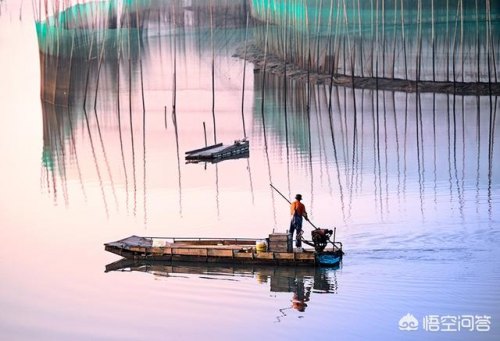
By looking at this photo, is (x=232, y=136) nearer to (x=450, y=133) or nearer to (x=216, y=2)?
(x=450, y=133)

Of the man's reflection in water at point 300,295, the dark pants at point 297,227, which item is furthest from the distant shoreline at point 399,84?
the man's reflection in water at point 300,295

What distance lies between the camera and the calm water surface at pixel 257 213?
1558cm

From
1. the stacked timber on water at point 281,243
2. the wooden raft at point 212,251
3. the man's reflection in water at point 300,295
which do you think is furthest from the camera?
the stacked timber on water at point 281,243

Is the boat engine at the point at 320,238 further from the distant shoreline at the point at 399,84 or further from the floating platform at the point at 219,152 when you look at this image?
the distant shoreline at the point at 399,84

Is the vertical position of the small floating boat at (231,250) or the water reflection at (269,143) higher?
the small floating boat at (231,250)

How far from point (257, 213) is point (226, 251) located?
4.09 m

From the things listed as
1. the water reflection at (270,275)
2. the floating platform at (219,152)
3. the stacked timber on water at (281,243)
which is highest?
the stacked timber on water at (281,243)

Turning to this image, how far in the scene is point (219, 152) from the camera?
3078 cm

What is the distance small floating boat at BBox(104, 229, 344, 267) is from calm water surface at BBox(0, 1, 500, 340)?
8.4 inches

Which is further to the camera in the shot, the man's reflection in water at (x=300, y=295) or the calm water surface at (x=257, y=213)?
the man's reflection in water at (x=300, y=295)

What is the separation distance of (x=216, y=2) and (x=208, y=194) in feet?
164

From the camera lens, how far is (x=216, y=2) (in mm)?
73875

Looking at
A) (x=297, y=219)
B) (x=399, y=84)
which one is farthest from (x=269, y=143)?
(x=297, y=219)

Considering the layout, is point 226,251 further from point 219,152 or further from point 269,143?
point 269,143
